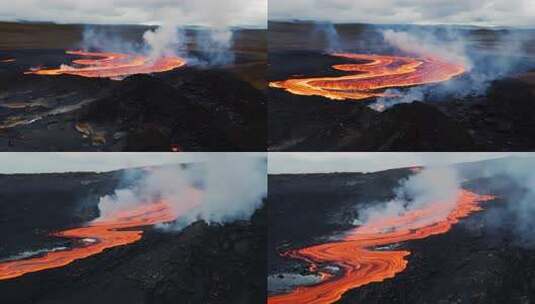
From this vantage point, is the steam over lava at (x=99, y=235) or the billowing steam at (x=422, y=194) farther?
the billowing steam at (x=422, y=194)

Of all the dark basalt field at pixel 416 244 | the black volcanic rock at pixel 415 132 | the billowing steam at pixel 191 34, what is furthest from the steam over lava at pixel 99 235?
the black volcanic rock at pixel 415 132

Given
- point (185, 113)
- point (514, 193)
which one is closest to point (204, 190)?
point (185, 113)

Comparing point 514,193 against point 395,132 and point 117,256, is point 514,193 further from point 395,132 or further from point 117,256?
point 117,256

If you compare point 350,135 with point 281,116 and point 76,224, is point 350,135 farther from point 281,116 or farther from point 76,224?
point 76,224

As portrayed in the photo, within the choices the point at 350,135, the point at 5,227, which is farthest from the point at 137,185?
the point at 350,135

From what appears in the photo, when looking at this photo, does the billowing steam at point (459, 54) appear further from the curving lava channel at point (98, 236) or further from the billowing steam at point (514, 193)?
the curving lava channel at point (98, 236)
